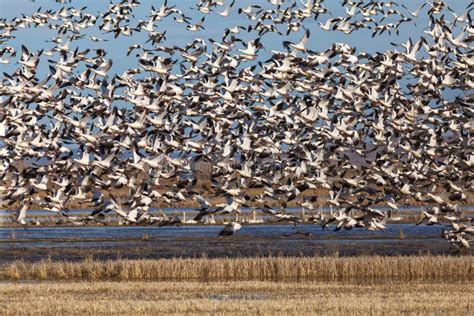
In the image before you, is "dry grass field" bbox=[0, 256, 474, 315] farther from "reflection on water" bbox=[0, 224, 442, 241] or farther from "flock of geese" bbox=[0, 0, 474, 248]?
"reflection on water" bbox=[0, 224, 442, 241]

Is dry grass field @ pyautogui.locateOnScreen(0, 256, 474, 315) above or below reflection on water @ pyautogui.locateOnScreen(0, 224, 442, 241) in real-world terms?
below

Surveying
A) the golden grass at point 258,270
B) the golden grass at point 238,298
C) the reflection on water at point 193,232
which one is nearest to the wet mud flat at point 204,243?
the reflection on water at point 193,232

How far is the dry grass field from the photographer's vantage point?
2525 cm

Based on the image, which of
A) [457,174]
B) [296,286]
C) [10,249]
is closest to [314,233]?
[10,249]

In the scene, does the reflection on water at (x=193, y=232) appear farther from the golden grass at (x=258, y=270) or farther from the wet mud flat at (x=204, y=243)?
the golden grass at (x=258, y=270)

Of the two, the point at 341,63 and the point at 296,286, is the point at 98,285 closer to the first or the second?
the point at 296,286

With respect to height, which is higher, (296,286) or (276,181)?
(276,181)

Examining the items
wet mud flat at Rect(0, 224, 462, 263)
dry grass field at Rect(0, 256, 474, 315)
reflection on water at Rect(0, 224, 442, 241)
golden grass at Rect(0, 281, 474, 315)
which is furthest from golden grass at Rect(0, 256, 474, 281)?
reflection on water at Rect(0, 224, 442, 241)

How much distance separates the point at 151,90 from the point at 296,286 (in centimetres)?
710

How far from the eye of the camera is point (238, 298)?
28000 millimetres

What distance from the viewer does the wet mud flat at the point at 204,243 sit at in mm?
44812

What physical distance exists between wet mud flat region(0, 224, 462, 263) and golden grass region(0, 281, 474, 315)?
27.0 feet

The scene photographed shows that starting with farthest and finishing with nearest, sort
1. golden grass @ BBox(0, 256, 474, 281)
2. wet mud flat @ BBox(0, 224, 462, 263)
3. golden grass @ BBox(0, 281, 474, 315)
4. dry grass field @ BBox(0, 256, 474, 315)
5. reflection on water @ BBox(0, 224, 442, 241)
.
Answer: reflection on water @ BBox(0, 224, 442, 241) → wet mud flat @ BBox(0, 224, 462, 263) → golden grass @ BBox(0, 256, 474, 281) → dry grass field @ BBox(0, 256, 474, 315) → golden grass @ BBox(0, 281, 474, 315)

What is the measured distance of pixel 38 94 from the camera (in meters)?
31.4
